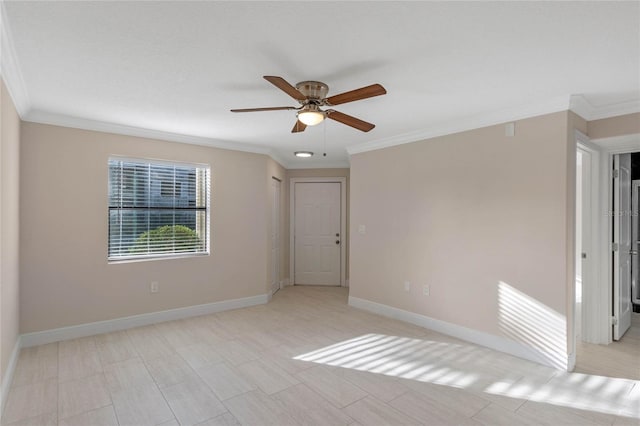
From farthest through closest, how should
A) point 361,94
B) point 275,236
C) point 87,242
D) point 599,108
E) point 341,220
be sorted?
point 341,220 → point 275,236 → point 87,242 → point 599,108 → point 361,94

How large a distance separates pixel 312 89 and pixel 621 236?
3653 mm

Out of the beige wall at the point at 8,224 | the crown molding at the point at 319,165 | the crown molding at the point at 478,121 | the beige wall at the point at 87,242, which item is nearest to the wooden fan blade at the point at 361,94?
the crown molding at the point at 478,121

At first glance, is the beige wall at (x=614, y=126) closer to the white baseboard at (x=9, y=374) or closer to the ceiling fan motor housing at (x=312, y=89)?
the ceiling fan motor housing at (x=312, y=89)

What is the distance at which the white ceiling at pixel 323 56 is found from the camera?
1.74 meters

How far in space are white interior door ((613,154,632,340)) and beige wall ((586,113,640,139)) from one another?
21.5 inches

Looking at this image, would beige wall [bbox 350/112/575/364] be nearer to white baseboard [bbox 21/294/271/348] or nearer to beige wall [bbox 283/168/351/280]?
beige wall [bbox 283/168/351/280]

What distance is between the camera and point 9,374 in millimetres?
2689

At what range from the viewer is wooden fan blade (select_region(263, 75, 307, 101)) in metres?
2.02

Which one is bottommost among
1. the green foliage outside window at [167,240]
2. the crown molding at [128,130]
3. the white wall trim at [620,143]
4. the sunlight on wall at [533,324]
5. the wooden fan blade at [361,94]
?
the sunlight on wall at [533,324]

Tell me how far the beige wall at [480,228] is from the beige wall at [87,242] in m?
2.13

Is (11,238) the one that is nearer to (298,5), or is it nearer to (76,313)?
(76,313)

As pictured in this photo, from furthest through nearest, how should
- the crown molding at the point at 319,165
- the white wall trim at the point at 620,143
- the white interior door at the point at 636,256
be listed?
the crown molding at the point at 319,165, the white interior door at the point at 636,256, the white wall trim at the point at 620,143

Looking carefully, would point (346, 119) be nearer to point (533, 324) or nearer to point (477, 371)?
point (477, 371)

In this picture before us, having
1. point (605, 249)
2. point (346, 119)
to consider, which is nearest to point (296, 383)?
point (346, 119)
